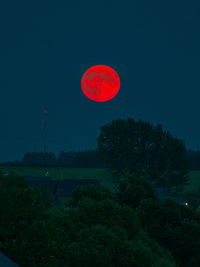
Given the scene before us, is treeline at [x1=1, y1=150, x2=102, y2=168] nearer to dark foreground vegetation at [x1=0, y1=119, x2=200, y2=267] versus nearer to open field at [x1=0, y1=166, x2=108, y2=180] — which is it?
open field at [x1=0, y1=166, x2=108, y2=180]

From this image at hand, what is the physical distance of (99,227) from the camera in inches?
872

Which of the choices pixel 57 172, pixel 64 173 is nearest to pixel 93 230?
pixel 64 173

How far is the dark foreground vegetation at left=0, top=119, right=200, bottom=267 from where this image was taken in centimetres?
1561

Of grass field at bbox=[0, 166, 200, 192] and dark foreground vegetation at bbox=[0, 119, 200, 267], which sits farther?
grass field at bbox=[0, 166, 200, 192]

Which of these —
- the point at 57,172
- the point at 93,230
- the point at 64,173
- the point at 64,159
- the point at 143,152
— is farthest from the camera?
→ the point at 64,159

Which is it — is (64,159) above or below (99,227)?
above

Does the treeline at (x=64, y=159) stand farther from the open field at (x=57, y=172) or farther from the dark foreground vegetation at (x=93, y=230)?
the dark foreground vegetation at (x=93, y=230)

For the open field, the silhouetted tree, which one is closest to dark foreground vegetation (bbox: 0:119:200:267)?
the silhouetted tree

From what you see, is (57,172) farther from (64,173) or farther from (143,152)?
(143,152)

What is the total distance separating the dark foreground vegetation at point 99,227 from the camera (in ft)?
51.2

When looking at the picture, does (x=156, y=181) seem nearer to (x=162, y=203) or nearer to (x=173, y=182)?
(x=173, y=182)

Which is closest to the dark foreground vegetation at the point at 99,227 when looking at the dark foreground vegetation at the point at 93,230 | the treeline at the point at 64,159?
the dark foreground vegetation at the point at 93,230

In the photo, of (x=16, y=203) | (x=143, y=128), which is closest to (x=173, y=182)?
(x=143, y=128)

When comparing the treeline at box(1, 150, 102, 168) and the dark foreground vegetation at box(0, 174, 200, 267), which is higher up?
the treeline at box(1, 150, 102, 168)
